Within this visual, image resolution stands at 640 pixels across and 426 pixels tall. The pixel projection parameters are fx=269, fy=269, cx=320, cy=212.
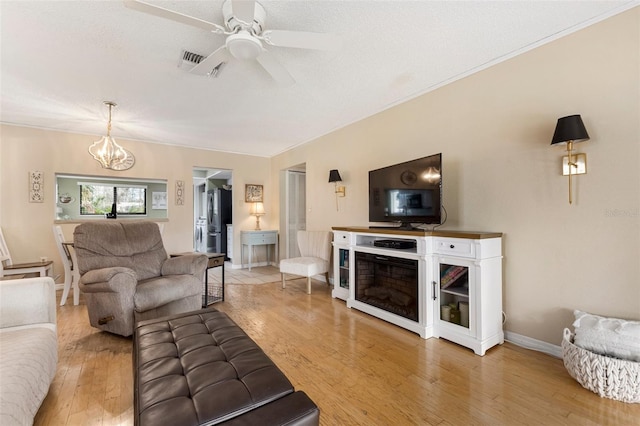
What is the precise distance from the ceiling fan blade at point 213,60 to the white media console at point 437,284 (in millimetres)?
2036

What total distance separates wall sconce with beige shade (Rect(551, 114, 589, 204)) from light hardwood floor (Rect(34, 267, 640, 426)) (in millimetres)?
1293

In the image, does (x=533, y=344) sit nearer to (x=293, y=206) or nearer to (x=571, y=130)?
(x=571, y=130)

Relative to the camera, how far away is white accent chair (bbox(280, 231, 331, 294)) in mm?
3730

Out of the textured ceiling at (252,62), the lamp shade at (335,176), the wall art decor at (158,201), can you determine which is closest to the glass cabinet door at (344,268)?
the lamp shade at (335,176)

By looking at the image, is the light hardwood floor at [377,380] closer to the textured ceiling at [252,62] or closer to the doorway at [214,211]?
the textured ceiling at [252,62]

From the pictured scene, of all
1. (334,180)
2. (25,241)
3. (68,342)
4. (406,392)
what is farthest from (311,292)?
(25,241)

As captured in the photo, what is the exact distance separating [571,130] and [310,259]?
309 cm

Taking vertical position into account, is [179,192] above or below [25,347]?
above

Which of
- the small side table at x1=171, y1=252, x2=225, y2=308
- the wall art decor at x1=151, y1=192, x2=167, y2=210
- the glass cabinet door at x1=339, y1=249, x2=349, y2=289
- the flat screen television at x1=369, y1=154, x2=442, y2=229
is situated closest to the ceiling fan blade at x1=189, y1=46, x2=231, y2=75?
the flat screen television at x1=369, y1=154, x2=442, y2=229

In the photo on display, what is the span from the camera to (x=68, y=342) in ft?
7.54

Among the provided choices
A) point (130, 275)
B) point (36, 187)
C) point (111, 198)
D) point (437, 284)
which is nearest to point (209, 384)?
point (130, 275)

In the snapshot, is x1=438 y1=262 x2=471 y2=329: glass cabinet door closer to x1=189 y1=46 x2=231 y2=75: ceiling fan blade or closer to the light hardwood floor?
the light hardwood floor

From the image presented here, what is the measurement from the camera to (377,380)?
1767mm

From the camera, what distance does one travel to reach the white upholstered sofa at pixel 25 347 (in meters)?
1.07
